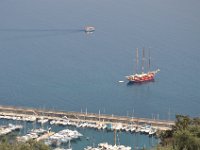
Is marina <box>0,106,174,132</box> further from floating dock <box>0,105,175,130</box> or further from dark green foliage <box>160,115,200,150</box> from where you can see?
dark green foliage <box>160,115,200,150</box>

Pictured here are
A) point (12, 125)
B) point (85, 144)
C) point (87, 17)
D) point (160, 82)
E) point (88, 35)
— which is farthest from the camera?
point (87, 17)

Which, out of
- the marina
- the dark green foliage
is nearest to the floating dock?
the marina

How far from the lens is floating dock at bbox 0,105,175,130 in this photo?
1884 cm

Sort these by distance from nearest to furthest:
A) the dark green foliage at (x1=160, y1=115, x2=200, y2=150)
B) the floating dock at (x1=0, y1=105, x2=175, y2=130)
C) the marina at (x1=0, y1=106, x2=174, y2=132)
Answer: the dark green foliage at (x1=160, y1=115, x2=200, y2=150), the marina at (x1=0, y1=106, x2=174, y2=132), the floating dock at (x1=0, y1=105, x2=175, y2=130)

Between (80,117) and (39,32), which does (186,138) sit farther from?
(39,32)

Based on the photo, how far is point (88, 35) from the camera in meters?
32.6

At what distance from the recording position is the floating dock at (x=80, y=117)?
742 inches

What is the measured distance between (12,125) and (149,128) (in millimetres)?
4149

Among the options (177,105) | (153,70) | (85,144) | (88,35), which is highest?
(88,35)

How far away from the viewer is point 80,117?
19.5m

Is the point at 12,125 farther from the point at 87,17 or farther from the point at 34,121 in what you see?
the point at 87,17

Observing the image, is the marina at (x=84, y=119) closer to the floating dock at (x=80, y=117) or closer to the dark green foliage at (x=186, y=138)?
the floating dock at (x=80, y=117)

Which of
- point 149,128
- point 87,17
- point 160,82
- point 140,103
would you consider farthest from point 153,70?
point 87,17

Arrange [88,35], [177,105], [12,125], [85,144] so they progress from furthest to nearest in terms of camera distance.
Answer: [88,35] → [177,105] → [12,125] → [85,144]
